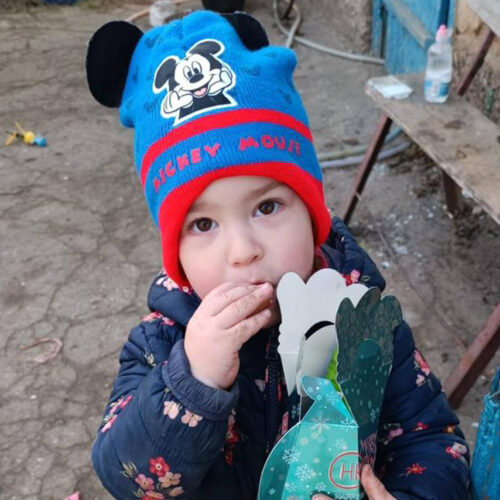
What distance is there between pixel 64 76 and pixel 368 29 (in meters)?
2.33

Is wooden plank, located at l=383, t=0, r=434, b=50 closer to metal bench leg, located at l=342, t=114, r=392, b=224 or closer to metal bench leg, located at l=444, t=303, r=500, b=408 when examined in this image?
metal bench leg, located at l=342, t=114, r=392, b=224

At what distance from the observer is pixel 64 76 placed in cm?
531

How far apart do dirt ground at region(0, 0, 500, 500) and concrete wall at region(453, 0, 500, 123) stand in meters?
0.46

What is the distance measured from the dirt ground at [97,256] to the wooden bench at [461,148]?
0.26 meters

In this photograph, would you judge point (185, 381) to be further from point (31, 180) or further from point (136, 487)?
point (31, 180)

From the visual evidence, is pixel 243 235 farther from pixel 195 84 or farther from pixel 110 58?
pixel 110 58

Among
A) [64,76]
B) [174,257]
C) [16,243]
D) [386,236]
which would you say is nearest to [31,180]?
[16,243]

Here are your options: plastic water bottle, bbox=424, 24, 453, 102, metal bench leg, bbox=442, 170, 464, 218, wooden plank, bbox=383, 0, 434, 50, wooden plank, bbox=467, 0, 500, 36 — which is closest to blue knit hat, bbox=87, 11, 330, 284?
wooden plank, bbox=467, 0, 500, 36

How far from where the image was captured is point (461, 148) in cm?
259

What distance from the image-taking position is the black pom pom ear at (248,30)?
131 centimetres

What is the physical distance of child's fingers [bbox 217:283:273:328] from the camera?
1044 millimetres

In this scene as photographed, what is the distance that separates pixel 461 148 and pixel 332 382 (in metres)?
1.82

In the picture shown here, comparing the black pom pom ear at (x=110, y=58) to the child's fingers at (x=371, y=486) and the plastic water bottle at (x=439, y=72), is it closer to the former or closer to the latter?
the child's fingers at (x=371, y=486)

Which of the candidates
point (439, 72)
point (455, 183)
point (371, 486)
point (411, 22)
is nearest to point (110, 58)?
point (371, 486)
